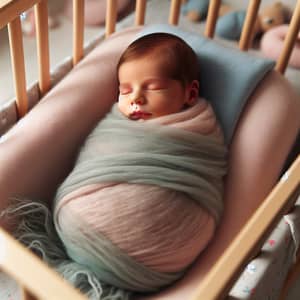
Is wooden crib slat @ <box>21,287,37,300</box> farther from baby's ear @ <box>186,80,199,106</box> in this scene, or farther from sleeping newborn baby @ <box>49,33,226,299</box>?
baby's ear @ <box>186,80,199,106</box>

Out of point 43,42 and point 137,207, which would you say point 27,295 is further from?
point 43,42

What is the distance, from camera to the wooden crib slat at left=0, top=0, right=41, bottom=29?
3.07 feet

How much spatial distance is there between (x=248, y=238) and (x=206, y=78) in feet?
1.76

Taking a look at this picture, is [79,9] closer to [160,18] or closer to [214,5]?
[214,5]

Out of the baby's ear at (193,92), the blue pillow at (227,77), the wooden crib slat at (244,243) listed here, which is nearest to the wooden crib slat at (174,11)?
the blue pillow at (227,77)

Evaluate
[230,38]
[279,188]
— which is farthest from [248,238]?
[230,38]

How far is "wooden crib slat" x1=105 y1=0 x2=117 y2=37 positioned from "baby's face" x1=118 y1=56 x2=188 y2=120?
0.82 feet

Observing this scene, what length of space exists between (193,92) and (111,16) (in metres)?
0.32

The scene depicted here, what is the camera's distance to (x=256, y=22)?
4.89 feet

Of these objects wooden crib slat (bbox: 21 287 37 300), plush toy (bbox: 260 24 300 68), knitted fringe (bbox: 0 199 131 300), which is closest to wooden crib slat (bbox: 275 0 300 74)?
plush toy (bbox: 260 24 300 68)

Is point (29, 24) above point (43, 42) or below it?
below

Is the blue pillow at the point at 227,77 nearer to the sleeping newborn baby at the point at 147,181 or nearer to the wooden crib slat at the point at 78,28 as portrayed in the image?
the sleeping newborn baby at the point at 147,181

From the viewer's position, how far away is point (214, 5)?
1271 mm

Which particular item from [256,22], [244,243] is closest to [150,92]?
[244,243]
